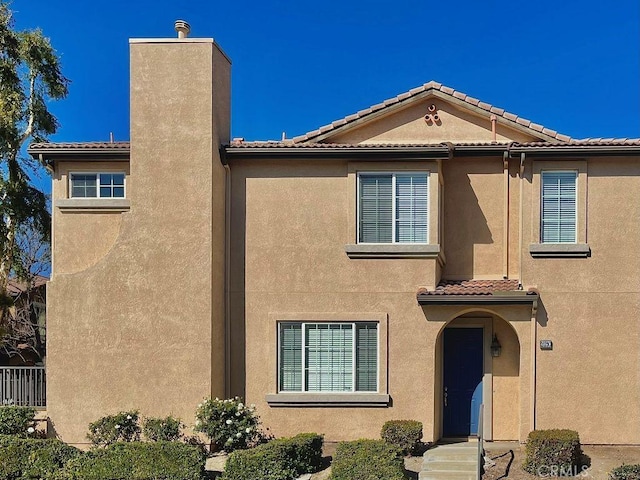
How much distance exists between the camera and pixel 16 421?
15.0m

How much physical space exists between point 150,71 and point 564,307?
10.9m

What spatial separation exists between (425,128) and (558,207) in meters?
3.79

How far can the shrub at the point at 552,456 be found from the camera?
13.4 metres

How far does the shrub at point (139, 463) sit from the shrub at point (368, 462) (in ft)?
8.79

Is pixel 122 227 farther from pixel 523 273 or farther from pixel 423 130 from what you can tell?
pixel 523 273

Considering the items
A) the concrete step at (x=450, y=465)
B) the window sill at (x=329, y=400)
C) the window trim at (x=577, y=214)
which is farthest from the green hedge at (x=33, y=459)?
the window trim at (x=577, y=214)

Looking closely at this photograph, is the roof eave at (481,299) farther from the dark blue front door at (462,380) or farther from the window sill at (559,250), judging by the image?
the dark blue front door at (462,380)

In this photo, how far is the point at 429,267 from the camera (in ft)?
50.9

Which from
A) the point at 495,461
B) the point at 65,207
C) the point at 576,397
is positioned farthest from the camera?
the point at 65,207

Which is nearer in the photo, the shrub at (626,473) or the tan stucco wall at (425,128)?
the shrub at (626,473)

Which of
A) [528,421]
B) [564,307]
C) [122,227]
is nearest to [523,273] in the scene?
[564,307]

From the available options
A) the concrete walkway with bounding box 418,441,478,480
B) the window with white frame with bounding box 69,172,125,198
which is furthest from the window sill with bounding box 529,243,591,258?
the window with white frame with bounding box 69,172,125,198

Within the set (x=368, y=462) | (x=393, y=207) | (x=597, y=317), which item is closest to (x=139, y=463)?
(x=368, y=462)

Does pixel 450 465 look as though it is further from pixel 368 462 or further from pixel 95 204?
pixel 95 204
